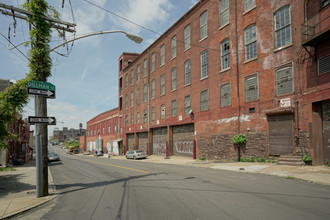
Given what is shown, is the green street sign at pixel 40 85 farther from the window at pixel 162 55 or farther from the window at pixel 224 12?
the window at pixel 162 55

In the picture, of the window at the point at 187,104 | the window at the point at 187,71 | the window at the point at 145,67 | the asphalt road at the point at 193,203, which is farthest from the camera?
the window at the point at 145,67

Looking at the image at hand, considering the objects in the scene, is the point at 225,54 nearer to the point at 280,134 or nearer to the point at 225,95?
the point at 225,95

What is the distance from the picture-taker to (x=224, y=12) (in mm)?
24391

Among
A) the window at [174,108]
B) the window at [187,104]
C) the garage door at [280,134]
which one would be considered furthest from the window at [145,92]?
the garage door at [280,134]

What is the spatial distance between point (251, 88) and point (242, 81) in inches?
51.0

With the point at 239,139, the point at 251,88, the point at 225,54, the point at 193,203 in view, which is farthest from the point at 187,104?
the point at 193,203

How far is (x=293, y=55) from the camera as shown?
17.2 metres

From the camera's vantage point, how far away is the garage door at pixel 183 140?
28.9m

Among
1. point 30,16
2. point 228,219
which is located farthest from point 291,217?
point 30,16

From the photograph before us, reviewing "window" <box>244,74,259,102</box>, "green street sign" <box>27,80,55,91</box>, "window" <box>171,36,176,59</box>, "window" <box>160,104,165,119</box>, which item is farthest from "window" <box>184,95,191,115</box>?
"green street sign" <box>27,80,55,91</box>

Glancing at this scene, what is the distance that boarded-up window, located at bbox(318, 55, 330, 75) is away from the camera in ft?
47.9

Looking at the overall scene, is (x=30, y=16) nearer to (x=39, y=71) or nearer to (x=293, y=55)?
(x=39, y=71)

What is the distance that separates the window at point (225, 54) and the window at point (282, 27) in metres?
5.49

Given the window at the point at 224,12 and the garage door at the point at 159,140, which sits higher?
the window at the point at 224,12
